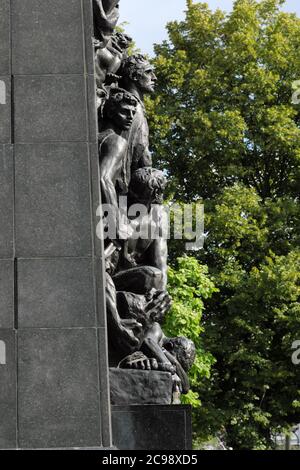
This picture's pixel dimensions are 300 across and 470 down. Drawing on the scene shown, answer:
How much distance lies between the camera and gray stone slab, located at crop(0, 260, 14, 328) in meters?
8.83

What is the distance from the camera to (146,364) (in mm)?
10180

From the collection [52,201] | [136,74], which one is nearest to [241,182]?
[136,74]

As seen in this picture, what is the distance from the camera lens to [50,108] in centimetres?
929

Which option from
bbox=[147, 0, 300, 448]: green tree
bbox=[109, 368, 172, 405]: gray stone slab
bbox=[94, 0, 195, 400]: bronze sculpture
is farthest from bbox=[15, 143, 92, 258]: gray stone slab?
bbox=[147, 0, 300, 448]: green tree

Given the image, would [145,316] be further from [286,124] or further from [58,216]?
[286,124]

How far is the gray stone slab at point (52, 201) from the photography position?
9.00 meters

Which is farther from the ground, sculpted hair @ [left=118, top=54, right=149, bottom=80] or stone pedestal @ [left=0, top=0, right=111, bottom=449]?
sculpted hair @ [left=118, top=54, right=149, bottom=80]

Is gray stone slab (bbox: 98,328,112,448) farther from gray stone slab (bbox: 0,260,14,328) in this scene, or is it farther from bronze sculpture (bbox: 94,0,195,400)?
bronze sculpture (bbox: 94,0,195,400)

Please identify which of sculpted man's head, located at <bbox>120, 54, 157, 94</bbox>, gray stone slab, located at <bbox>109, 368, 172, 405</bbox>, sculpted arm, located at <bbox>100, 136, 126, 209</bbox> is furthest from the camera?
sculpted man's head, located at <bbox>120, 54, 157, 94</bbox>

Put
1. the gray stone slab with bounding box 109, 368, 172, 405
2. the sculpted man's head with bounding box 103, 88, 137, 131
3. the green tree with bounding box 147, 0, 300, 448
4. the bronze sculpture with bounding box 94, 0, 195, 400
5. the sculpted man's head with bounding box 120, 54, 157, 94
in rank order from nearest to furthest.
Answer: the gray stone slab with bounding box 109, 368, 172, 405, the bronze sculpture with bounding box 94, 0, 195, 400, the sculpted man's head with bounding box 103, 88, 137, 131, the sculpted man's head with bounding box 120, 54, 157, 94, the green tree with bounding box 147, 0, 300, 448

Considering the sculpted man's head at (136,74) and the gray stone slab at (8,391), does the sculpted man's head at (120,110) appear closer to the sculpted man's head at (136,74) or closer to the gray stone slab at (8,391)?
the sculpted man's head at (136,74)

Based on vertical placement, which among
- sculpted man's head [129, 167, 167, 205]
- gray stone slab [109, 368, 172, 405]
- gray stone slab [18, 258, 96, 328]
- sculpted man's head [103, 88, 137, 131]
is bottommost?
gray stone slab [109, 368, 172, 405]

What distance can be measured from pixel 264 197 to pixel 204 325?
15.4ft

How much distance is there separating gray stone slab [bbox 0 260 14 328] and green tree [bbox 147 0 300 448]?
61.6 ft
